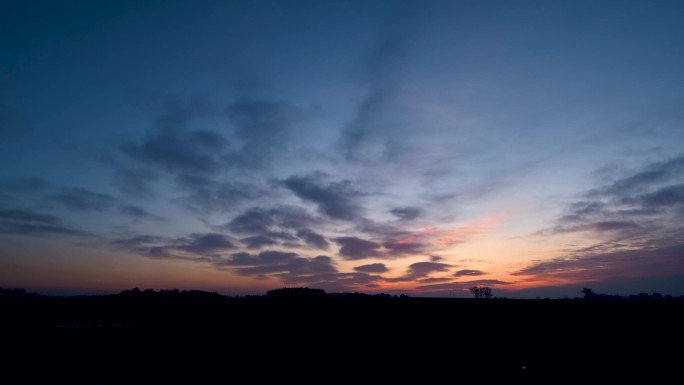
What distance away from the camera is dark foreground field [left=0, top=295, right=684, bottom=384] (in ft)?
43.0

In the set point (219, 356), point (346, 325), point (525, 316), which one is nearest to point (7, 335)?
point (219, 356)

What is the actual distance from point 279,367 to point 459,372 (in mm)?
7923

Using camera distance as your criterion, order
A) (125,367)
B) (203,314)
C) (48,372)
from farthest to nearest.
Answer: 1. (203,314)
2. (125,367)
3. (48,372)

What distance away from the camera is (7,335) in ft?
51.4

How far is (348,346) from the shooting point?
677 inches

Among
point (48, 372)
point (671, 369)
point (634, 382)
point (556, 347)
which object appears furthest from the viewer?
point (556, 347)

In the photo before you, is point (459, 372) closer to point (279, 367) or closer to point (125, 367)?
point (279, 367)

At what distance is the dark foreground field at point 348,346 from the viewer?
13.1 metres

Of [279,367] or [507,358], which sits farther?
[507,358]

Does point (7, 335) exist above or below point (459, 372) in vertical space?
above

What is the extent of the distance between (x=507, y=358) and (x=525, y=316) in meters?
9.61

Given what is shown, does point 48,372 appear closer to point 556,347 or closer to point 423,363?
point 423,363

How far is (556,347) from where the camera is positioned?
17.3 meters

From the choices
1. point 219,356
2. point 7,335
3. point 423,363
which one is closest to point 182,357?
point 219,356
